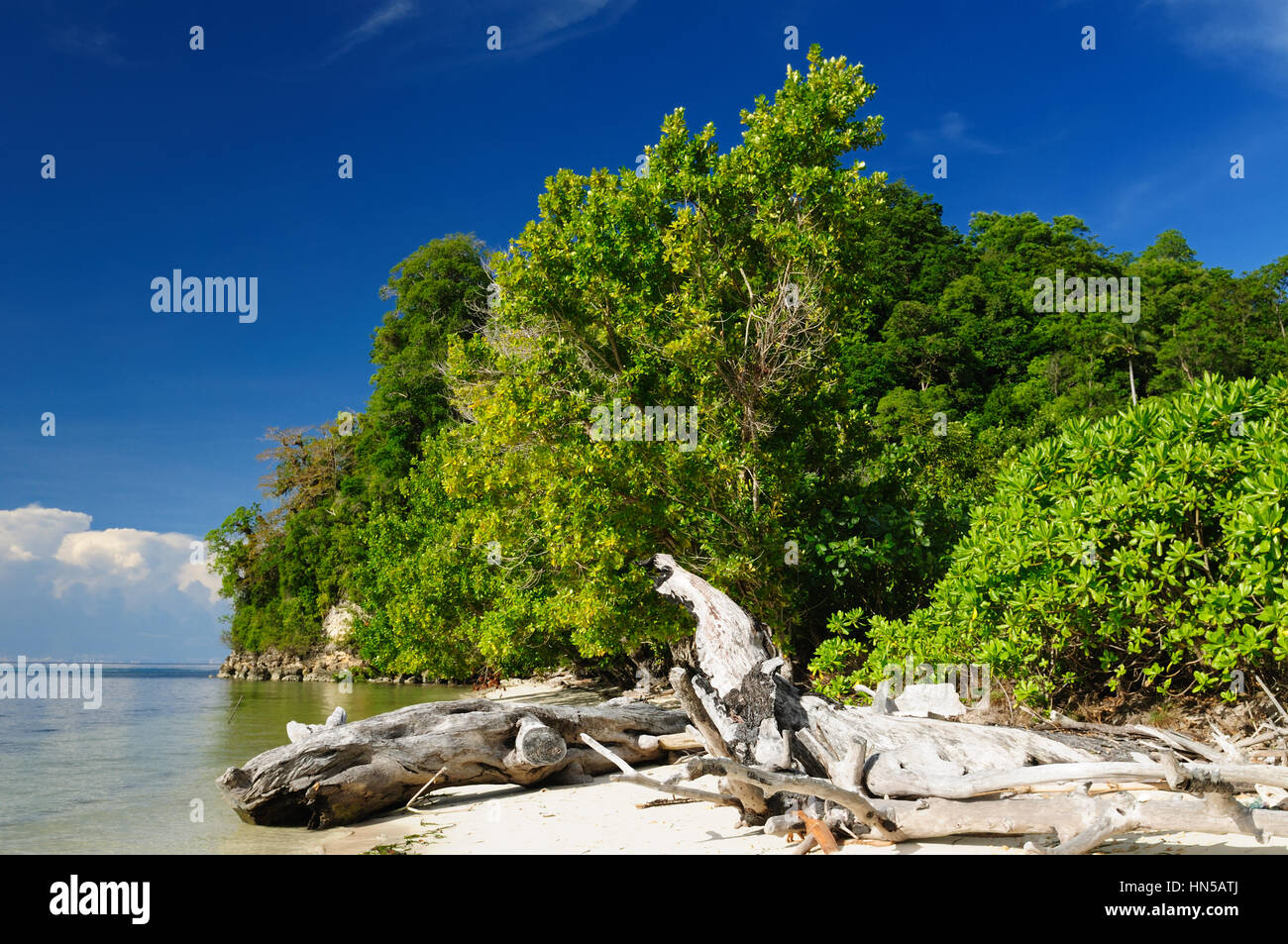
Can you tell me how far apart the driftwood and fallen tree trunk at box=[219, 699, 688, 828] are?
2.12m

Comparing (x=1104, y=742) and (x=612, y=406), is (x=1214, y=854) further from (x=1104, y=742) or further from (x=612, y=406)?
(x=612, y=406)

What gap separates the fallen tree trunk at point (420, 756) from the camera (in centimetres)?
870

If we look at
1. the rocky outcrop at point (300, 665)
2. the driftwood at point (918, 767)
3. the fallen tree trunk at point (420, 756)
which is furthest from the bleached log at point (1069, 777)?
the rocky outcrop at point (300, 665)

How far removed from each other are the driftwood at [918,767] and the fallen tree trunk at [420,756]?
2116 millimetres

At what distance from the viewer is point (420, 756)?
9.37 m

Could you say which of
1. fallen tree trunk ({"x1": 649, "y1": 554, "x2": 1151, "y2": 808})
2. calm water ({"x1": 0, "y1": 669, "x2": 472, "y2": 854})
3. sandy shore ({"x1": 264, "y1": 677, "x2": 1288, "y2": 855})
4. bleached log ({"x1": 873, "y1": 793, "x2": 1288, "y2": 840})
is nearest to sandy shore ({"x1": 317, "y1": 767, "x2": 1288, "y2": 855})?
sandy shore ({"x1": 264, "y1": 677, "x2": 1288, "y2": 855})

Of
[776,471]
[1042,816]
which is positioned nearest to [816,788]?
[1042,816]

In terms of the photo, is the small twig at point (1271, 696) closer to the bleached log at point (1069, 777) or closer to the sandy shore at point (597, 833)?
the bleached log at point (1069, 777)

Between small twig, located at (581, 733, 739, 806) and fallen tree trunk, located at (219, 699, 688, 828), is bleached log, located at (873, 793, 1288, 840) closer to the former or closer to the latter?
small twig, located at (581, 733, 739, 806)

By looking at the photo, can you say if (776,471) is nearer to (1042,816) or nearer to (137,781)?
(1042,816)

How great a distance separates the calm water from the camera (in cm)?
860

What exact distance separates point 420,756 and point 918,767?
579 cm

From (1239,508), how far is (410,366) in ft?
156
